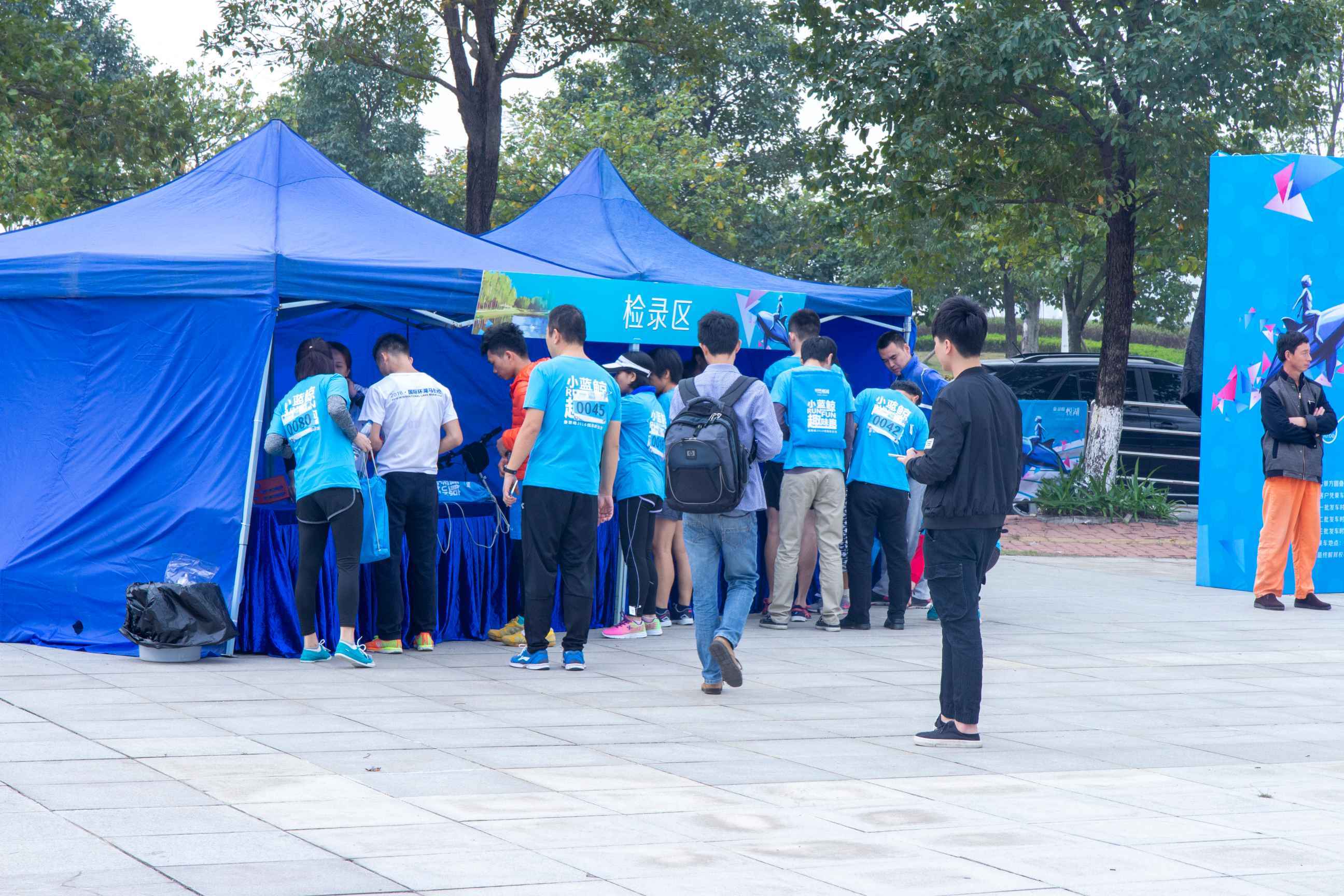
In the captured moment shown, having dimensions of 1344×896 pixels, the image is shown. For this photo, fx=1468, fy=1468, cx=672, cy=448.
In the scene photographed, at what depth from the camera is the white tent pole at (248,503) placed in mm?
7566

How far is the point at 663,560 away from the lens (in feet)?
29.3

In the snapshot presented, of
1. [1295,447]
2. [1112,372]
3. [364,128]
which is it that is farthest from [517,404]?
[364,128]

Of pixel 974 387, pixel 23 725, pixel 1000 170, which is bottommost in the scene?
pixel 23 725

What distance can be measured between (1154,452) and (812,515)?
10.1 m

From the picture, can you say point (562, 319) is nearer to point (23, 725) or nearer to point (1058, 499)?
point (23, 725)

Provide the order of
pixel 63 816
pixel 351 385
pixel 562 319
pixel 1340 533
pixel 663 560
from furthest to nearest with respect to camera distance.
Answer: pixel 1340 533 → pixel 663 560 → pixel 351 385 → pixel 562 319 → pixel 63 816

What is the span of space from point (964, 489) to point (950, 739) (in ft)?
3.39

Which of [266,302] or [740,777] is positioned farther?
[266,302]

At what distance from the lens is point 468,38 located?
1808 cm

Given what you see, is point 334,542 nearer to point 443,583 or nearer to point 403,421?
point 403,421

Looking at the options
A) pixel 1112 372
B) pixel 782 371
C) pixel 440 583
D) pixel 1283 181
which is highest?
pixel 1283 181

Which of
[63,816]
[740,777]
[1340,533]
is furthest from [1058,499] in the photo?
[63,816]

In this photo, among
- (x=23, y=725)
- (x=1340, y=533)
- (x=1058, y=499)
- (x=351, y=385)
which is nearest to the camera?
(x=23, y=725)

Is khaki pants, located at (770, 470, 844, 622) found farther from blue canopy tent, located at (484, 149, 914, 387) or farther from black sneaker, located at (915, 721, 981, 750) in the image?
black sneaker, located at (915, 721, 981, 750)
